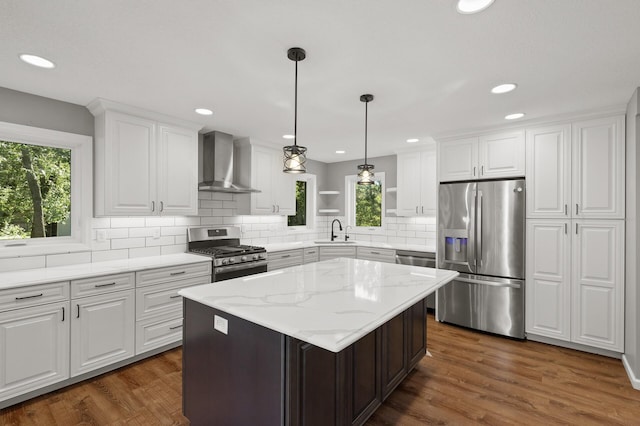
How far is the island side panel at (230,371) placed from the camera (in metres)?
1.48

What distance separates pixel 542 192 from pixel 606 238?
690mm

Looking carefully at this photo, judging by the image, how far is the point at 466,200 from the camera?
3809 mm

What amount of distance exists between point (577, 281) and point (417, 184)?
2.21 meters

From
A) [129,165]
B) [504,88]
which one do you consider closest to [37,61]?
[129,165]

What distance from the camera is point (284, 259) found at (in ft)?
14.7

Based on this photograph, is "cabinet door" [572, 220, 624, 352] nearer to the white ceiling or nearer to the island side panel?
the white ceiling

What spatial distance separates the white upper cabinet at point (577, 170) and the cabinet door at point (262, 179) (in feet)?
10.5

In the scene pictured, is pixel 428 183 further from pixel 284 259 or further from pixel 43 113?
pixel 43 113

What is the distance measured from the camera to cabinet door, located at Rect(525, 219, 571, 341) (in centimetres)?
329

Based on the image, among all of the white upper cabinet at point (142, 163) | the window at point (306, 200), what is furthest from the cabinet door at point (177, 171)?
the window at point (306, 200)

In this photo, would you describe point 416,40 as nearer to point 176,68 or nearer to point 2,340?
point 176,68

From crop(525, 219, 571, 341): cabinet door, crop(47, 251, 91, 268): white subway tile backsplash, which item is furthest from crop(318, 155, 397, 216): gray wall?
crop(47, 251, 91, 268): white subway tile backsplash

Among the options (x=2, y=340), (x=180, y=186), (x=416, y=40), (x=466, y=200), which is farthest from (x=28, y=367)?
(x=466, y=200)

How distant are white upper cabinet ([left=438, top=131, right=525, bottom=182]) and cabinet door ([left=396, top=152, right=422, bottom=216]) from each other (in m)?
0.70
